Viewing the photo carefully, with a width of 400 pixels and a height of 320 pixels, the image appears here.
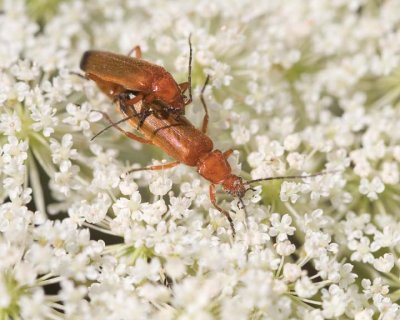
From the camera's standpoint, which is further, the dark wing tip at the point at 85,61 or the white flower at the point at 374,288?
the dark wing tip at the point at 85,61

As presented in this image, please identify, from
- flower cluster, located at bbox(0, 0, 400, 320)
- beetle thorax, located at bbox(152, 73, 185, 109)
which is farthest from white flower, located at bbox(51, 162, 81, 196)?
beetle thorax, located at bbox(152, 73, 185, 109)

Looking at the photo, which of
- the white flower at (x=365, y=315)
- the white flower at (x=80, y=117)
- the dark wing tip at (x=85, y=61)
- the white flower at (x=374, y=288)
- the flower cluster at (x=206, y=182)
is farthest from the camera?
the dark wing tip at (x=85, y=61)

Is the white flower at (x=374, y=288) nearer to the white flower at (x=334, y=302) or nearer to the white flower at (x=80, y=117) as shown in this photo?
the white flower at (x=334, y=302)

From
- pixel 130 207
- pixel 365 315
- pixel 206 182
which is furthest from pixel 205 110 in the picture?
pixel 365 315

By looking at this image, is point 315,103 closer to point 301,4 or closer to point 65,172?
point 301,4

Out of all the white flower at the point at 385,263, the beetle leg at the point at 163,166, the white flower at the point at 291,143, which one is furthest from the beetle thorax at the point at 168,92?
the white flower at the point at 385,263
